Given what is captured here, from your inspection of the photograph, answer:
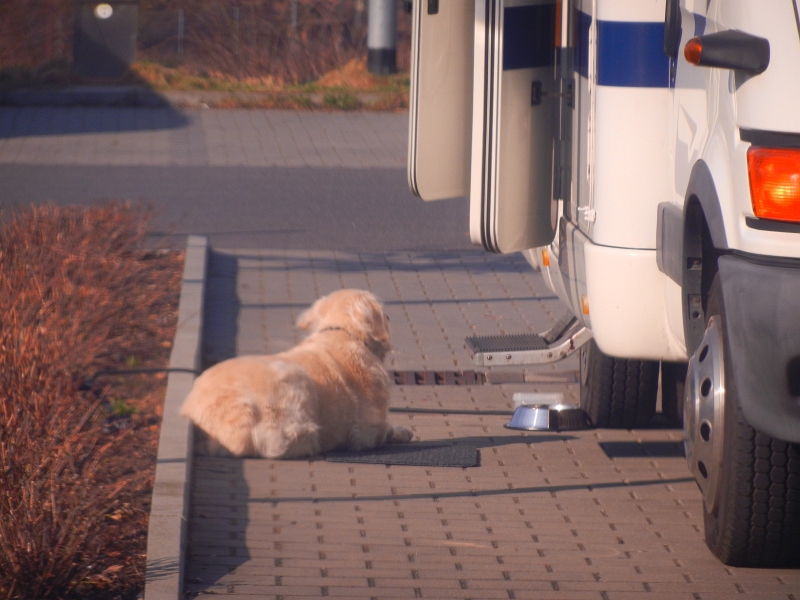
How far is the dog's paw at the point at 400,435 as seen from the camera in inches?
247

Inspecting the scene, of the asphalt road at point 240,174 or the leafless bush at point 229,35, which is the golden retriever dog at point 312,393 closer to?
the asphalt road at point 240,174

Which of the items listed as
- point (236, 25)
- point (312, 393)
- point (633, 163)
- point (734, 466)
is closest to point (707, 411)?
point (734, 466)

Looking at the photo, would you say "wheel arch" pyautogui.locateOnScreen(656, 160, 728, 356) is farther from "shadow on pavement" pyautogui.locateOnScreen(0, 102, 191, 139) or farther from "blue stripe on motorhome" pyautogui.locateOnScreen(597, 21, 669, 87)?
"shadow on pavement" pyautogui.locateOnScreen(0, 102, 191, 139)

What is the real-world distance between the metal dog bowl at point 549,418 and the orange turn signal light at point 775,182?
9.23 ft

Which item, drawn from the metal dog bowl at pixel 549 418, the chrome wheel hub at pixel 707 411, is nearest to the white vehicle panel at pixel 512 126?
the metal dog bowl at pixel 549 418

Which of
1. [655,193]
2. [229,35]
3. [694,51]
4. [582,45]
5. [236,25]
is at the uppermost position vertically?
[694,51]

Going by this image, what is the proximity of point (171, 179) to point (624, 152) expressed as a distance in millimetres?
10545

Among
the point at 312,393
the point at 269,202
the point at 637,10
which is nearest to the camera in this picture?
the point at 637,10

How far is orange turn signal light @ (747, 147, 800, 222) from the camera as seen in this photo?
3742 millimetres

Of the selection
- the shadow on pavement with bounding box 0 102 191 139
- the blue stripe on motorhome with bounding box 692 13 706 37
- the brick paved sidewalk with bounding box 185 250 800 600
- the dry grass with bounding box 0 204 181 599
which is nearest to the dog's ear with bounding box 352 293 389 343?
the brick paved sidewalk with bounding box 185 250 800 600

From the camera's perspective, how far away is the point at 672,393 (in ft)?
22.2

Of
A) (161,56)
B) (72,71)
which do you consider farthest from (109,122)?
(161,56)

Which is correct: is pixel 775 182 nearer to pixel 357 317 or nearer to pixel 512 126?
pixel 512 126

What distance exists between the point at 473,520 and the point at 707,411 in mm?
1314
